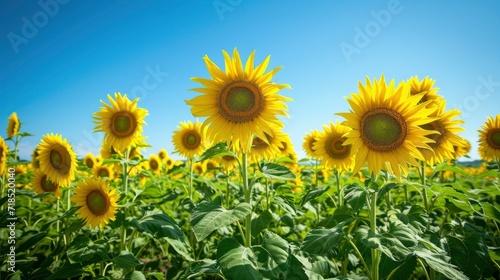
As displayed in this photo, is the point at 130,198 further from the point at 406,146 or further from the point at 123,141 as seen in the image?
the point at 406,146

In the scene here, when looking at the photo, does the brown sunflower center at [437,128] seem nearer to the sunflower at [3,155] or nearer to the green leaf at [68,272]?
the green leaf at [68,272]

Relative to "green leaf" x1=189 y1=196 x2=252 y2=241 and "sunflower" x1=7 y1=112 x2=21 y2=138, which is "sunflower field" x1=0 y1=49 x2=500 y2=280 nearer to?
"green leaf" x1=189 y1=196 x2=252 y2=241

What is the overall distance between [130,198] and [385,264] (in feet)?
10.2

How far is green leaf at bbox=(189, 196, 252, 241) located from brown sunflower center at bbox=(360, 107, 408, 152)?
1238 millimetres

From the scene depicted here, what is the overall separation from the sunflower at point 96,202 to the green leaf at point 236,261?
1706 millimetres

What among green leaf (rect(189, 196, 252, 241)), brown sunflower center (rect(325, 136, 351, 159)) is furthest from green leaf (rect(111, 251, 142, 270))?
brown sunflower center (rect(325, 136, 351, 159))

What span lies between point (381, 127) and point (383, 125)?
2cm

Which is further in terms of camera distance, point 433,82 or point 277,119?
point 433,82

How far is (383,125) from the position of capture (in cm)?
252

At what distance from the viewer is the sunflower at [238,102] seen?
2758 millimetres

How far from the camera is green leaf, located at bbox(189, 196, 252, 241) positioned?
78.3 inches

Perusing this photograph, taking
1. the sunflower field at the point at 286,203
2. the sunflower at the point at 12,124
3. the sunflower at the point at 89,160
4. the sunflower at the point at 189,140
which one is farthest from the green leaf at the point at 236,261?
the sunflower at the point at 89,160

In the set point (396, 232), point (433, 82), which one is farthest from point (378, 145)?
point (433, 82)

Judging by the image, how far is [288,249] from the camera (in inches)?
91.5
